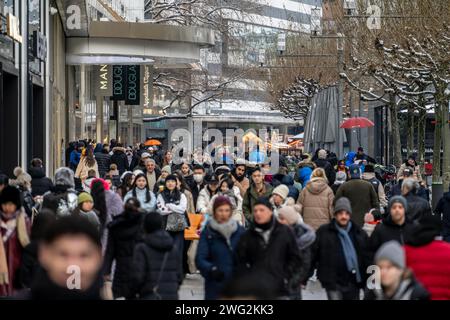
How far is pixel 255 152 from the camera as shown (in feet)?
110

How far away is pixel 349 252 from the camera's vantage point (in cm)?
1224

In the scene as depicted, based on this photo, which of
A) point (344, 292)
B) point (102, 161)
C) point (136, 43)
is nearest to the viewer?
point (344, 292)

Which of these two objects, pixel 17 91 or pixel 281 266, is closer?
pixel 281 266

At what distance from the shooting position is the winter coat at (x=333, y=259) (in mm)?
12148

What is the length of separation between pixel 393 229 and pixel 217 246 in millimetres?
1869

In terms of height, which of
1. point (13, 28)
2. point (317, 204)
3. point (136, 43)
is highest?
point (136, 43)

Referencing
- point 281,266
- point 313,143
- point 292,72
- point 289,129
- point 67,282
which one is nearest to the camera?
point 67,282

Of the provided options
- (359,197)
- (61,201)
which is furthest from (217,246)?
(359,197)

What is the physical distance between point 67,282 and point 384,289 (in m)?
2.31

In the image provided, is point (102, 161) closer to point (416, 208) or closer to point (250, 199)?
point (250, 199)
